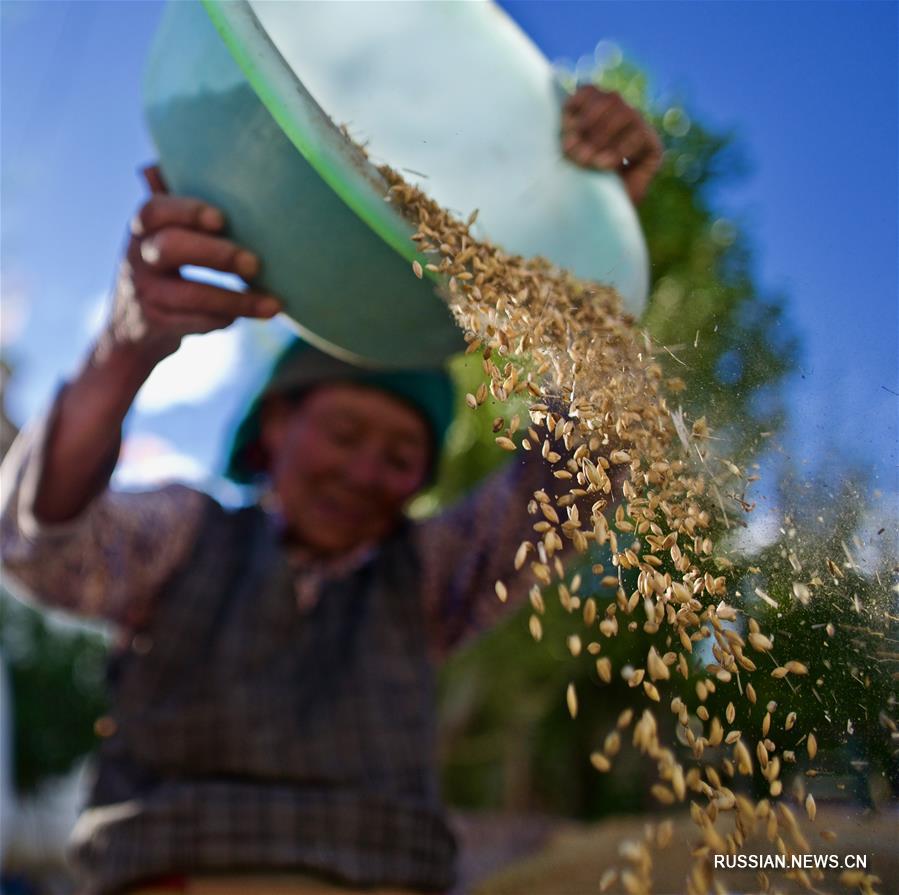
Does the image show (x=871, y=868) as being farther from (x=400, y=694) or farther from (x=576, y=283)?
(x=400, y=694)

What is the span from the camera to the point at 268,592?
1332 millimetres

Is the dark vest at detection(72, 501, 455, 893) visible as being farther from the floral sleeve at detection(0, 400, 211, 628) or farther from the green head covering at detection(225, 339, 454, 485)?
the green head covering at detection(225, 339, 454, 485)

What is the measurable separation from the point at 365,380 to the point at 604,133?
0.67 meters

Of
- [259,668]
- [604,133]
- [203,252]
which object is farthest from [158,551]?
[604,133]

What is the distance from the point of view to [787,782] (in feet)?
2.05

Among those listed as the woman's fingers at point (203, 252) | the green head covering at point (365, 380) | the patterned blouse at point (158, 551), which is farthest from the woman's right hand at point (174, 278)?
the green head covering at point (365, 380)

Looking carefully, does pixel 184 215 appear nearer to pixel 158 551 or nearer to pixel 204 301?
pixel 204 301

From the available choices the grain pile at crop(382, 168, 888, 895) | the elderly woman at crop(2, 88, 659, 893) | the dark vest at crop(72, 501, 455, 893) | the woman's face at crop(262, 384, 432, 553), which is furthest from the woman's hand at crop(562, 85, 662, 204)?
the dark vest at crop(72, 501, 455, 893)

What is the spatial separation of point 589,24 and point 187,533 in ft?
3.00

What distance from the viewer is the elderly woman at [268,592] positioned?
1081 mm

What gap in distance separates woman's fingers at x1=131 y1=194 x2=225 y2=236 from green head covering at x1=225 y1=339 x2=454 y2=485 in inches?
19.2

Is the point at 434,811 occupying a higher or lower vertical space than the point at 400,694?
lower

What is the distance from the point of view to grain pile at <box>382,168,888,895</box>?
0.64 metres

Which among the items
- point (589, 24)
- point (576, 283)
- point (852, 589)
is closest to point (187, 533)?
point (576, 283)
